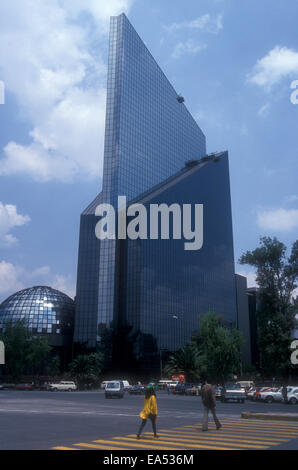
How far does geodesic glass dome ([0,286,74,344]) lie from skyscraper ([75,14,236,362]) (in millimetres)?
18899

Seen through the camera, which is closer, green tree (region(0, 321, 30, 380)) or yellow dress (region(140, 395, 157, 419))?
yellow dress (region(140, 395, 157, 419))

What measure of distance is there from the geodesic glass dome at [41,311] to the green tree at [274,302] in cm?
8382

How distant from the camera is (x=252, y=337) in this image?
166125 mm

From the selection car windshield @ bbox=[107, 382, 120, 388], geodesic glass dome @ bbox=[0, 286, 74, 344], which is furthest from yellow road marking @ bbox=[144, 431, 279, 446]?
geodesic glass dome @ bbox=[0, 286, 74, 344]

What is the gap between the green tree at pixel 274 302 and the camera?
171 ft

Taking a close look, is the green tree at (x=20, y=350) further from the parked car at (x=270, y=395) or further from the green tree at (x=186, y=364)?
the parked car at (x=270, y=395)

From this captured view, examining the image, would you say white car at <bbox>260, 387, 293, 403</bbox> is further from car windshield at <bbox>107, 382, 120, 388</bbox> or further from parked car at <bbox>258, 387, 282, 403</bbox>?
car windshield at <bbox>107, 382, 120, 388</bbox>

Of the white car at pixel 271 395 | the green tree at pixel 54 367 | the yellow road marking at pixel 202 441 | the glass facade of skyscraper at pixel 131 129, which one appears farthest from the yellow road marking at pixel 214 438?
the green tree at pixel 54 367

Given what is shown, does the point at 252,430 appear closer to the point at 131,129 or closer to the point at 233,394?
the point at 233,394

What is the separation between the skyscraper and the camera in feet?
361

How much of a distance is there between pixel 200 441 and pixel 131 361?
93.4 m

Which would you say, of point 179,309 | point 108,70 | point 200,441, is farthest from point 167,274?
point 200,441
